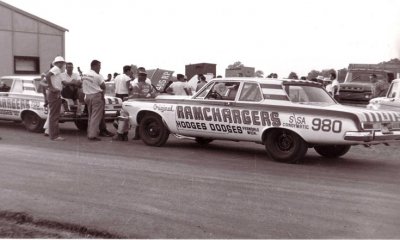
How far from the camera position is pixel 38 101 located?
43.5 feet

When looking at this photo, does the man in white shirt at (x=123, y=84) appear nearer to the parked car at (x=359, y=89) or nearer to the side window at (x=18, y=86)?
the side window at (x=18, y=86)

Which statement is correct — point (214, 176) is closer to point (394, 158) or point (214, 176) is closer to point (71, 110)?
point (394, 158)

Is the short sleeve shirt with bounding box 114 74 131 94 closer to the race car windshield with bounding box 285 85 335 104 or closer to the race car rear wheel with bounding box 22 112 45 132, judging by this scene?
the race car rear wheel with bounding box 22 112 45 132

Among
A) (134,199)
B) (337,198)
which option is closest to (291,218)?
(337,198)

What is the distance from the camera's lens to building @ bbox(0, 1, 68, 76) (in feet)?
79.3

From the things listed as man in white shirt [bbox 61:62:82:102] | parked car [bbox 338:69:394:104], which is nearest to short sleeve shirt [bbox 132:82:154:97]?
man in white shirt [bbox 61:62:82:102]

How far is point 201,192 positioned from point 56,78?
6.29m

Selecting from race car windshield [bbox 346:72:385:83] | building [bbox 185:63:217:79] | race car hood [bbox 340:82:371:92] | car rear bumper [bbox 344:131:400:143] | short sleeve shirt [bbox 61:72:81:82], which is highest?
building [bbox 185:63:217:79]

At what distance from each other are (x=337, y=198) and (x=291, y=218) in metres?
1.20

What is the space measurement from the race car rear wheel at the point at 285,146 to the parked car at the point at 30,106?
17.1 ft

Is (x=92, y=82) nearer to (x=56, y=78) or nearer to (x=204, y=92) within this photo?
(x=56, y=78)

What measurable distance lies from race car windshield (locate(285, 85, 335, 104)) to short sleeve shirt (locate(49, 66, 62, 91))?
5008mm

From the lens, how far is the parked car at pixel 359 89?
22953mm

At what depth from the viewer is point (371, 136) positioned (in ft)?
28.3
